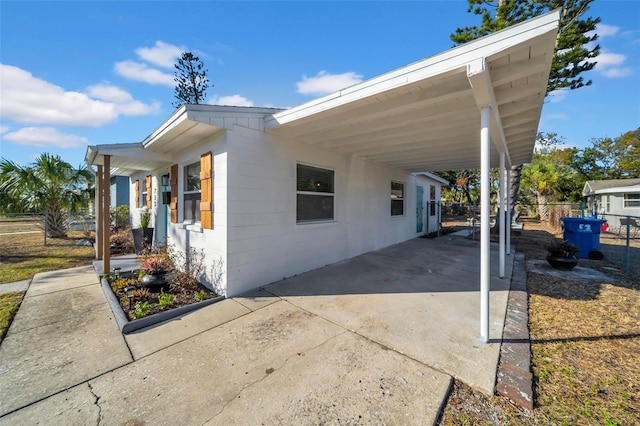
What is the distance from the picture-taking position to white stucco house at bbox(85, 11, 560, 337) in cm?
249

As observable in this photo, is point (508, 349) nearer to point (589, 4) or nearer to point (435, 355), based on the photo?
point (435, 355)

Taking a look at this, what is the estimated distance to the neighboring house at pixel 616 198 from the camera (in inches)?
526

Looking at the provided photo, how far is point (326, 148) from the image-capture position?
5.57m

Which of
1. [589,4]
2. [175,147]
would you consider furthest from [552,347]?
[589,4]

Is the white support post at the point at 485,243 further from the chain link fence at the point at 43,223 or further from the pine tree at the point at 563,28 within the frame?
the chain link fence at the point at 43,223

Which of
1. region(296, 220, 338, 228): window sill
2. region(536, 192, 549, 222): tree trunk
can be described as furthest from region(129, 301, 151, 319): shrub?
region(536, 192, 549, 222): tree trunk

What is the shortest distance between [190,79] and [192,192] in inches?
614

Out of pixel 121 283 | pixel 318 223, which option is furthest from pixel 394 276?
pixel 121 283

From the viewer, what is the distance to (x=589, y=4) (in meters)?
8.40

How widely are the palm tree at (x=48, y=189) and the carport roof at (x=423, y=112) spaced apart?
493 cm

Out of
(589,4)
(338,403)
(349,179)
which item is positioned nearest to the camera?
(338,403)

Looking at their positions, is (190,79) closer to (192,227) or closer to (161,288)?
(192,227)

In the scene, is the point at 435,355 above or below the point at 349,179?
below

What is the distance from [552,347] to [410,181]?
765 centimetres
